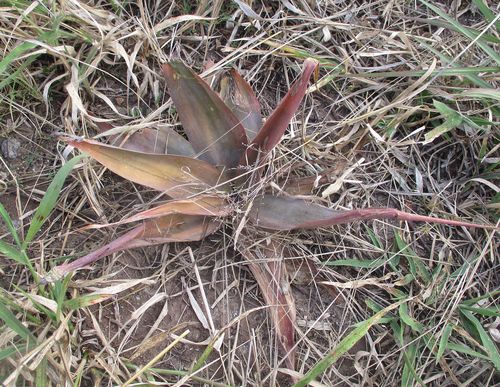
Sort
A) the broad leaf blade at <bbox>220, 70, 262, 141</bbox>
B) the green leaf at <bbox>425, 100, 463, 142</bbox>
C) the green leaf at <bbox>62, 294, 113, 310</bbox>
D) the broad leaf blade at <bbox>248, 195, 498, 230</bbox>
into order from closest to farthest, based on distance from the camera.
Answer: the green leaf at <bbox>62, 294, 113, 310</bbox>
the broad leaf blade at <bbox>248, 195, 498, 230</bbox>
the broad leaf blade at <bbox>220, 70, 262, 141</bbox>
the green leaf at <bbox>425, 100, 463, 142</bbox>

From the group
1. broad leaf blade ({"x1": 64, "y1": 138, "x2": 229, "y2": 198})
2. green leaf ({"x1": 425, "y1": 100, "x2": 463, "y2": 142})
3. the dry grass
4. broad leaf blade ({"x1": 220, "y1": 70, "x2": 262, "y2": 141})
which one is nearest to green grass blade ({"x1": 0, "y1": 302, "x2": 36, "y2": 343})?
the dry grass

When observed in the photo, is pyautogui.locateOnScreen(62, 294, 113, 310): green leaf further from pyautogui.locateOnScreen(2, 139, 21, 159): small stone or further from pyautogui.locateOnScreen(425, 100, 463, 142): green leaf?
pyautogui.locateOnScreen(425, 100, 463, 142): green leaf

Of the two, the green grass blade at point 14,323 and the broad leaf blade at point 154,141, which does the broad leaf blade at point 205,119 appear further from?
the green grass blade at point 14,323

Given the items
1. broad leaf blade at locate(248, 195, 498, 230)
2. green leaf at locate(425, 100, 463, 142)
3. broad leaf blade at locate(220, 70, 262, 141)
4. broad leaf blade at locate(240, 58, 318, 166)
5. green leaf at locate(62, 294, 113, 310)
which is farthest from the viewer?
green leaf at locate(425, 100, 463, 142)

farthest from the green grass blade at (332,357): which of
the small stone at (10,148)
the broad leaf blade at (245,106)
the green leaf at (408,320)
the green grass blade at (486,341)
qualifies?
the small stone at (10,148)

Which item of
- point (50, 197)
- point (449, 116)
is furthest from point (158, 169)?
point (449, 116)

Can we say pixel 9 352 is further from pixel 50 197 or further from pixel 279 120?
pixel 279 120
